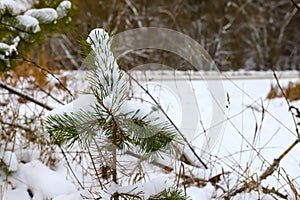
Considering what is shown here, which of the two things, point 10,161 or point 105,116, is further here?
point 10,161

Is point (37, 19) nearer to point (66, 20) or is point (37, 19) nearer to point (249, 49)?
point (66, 20)

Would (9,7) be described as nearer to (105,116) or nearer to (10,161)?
(10,161)

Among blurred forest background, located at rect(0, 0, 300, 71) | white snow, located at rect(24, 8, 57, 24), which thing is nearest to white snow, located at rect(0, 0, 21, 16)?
white snow, located at rect(24, 8, 57, 24)

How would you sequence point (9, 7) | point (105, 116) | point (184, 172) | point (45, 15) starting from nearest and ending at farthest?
point (105, 116) < point (184, 172) < point (9, 7) < point (45, 15)

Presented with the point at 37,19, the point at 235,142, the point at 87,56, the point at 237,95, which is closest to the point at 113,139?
the point at 87,56

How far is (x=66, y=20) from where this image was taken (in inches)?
58.2

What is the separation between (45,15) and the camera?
4.40ft

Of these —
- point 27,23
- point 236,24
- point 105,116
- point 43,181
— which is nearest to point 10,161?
point 43,181

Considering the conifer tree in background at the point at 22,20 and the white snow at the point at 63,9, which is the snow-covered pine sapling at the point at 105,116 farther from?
the white snow at the point at 63,9

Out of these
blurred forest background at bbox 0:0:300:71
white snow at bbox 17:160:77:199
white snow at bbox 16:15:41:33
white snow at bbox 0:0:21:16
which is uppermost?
blurred forest background at bbox 0:0:300:71

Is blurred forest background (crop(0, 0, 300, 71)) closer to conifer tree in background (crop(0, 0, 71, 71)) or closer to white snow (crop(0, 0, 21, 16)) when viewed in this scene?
conifer tree in background (crop(0, 0, 71, 71))

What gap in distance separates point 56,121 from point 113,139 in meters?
0.12

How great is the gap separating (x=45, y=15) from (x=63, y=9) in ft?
0.27

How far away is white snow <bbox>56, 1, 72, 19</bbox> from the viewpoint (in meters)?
1.35
